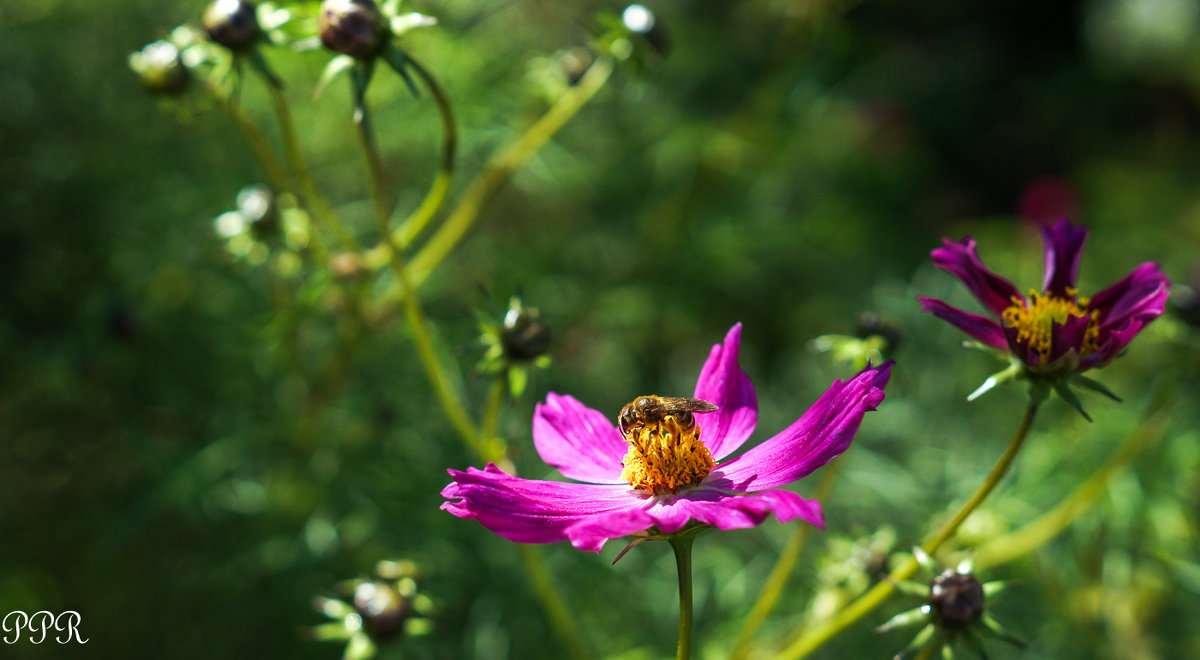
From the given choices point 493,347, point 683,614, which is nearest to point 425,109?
point 493,347

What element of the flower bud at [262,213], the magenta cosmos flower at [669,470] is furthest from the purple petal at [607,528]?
the flower bud at [262,213]

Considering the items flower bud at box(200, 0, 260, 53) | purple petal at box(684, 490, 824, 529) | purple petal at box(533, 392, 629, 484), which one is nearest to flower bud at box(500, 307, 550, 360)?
purple petal at box(533, 392, 629, 484)

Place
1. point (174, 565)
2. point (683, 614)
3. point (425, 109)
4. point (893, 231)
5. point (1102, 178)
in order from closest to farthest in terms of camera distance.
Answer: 1. point (683, 614)
2. point (174, 565)
3. point (425, 109)
4. point (893, 231)
5. point (1102, 178)

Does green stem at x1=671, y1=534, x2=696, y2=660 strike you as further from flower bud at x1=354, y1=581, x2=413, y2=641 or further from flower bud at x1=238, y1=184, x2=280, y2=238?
flower bud at x1=238, y1=184, x2=280, y2=238

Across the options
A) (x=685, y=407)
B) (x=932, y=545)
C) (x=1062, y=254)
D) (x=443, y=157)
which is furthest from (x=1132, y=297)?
(x=443, y=157)

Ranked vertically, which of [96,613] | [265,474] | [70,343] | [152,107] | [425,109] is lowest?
[96,613]

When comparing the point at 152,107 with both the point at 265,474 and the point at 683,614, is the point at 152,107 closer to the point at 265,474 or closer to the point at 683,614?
the point at 265,474

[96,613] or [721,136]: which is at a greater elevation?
[721,136]

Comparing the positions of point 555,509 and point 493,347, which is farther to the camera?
point 493,347

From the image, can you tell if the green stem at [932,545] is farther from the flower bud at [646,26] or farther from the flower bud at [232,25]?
the flower bud at [232,25]
